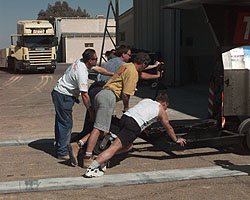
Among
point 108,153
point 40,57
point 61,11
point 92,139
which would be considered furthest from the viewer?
point 61,11

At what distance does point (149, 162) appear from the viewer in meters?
6.11

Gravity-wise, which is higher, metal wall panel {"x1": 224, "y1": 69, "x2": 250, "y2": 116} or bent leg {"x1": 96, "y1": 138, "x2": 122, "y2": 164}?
metal wall panel {"x1": 224, "y1": 69, "x2": 250, "y2": 116}

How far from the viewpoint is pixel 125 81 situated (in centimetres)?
577

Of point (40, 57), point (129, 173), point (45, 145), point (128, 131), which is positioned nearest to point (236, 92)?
point (128, 131)

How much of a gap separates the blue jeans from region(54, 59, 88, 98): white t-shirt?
10cm

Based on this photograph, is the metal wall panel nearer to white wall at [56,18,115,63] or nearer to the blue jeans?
the blue jeans

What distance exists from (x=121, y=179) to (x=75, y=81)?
6.01 feet

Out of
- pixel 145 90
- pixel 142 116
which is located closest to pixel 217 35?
pixel 142 116

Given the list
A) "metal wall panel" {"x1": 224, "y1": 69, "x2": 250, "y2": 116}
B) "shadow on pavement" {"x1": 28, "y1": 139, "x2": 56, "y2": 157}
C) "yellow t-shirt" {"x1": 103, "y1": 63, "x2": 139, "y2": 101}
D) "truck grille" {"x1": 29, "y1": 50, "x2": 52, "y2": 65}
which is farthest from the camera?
"truck grille" {"x1": 29, "y1": 50, "x2": 52, "y2": 65}

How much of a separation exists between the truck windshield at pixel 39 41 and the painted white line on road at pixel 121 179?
24336mm

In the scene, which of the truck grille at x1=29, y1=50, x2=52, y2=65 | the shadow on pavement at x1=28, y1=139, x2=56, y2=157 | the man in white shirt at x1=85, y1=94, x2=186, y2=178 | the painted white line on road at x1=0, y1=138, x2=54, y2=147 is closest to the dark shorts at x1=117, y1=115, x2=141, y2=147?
the man in white shirt at x1=85, y1=94, x2=186, y2=178

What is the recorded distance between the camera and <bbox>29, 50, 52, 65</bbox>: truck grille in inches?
1107

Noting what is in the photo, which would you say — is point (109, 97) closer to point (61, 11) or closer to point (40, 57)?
point (40, 57)

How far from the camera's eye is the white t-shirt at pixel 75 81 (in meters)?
5.91
